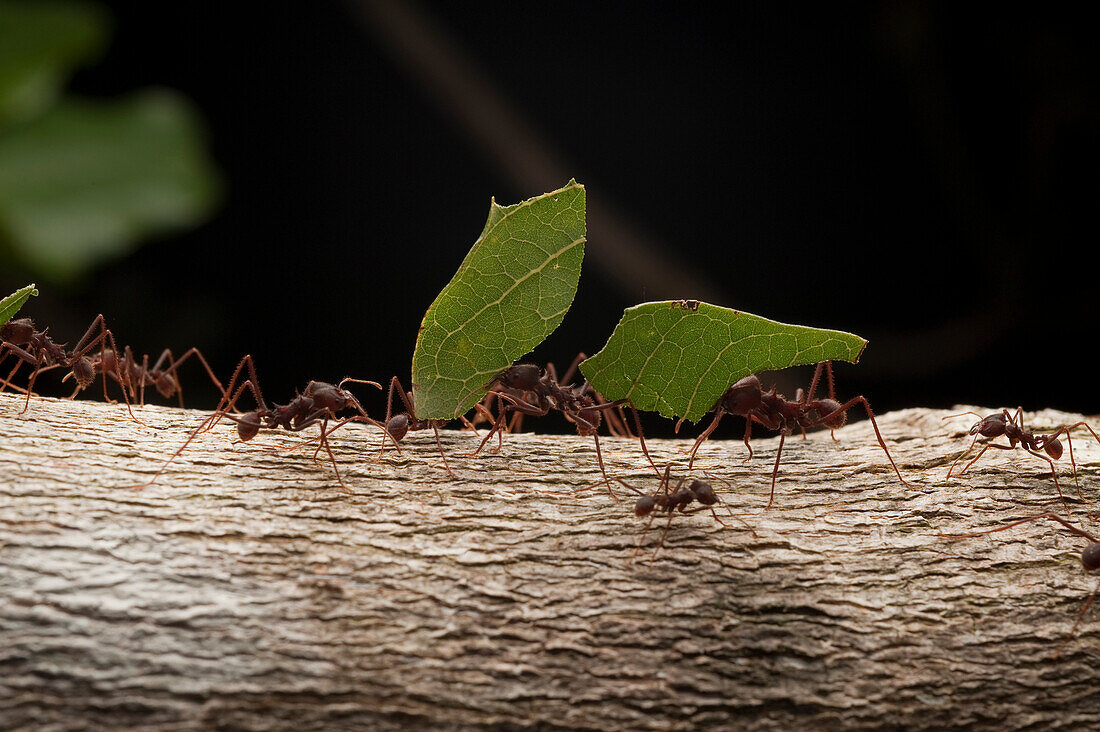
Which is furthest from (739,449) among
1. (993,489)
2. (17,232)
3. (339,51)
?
(339,51)

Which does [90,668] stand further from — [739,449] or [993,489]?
[993,489]

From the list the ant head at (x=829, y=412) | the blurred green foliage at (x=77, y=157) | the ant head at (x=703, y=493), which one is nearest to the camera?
the ant head at (x=703, y=493)

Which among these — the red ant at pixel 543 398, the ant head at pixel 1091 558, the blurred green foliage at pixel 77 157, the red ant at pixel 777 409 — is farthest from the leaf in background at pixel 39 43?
the ant head at pixel 1091 558

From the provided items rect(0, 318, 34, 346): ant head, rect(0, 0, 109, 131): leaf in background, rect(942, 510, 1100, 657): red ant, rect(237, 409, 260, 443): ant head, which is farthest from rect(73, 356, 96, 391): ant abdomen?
rect(942, 510, 1100, 657): red ant

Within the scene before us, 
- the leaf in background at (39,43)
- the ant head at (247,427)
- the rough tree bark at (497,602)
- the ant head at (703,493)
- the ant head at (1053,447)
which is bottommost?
the rough tree bark at (497,602)

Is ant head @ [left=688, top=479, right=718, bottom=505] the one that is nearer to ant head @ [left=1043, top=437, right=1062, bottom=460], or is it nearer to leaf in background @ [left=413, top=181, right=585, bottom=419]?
leaf in background @ [left=413, top=181, right=585, bottom=419]

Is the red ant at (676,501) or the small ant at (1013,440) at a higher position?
the small ant at (1013,440)

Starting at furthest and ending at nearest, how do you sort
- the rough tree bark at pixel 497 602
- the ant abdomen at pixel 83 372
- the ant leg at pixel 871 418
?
the ant abdomen at pixel 83 372 → the ant leg at pixel 871 418 → the rough tree bark at pixel 497 602

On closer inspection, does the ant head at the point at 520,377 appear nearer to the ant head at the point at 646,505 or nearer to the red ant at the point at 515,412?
the red ant at the point at 515,412
